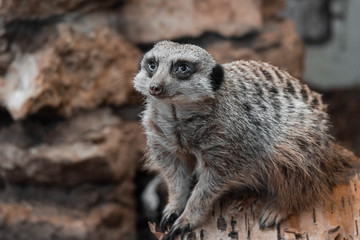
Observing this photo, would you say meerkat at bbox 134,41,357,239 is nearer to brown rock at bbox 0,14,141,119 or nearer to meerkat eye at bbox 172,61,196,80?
meerkat eye at bbox 172,61,196,80

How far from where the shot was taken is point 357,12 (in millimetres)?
3795

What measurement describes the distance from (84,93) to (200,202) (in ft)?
4.37

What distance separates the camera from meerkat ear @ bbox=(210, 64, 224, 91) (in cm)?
189

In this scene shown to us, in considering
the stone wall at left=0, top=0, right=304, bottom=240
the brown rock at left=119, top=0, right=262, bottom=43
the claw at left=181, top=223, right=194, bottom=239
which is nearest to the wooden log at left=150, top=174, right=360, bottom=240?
the claw at left=181, top=223, right=194, bottom=239

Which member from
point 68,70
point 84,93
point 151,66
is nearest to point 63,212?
point 84,93

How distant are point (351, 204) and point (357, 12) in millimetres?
2214

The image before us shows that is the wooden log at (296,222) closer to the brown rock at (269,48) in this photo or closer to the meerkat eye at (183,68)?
the meerkat eye at (183,68)

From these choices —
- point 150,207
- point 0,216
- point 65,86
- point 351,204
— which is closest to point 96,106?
point 65,86

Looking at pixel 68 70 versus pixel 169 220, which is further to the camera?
pixel 68 70

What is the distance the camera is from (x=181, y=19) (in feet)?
10.8

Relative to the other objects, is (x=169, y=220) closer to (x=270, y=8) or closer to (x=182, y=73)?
(x=182, y=73)

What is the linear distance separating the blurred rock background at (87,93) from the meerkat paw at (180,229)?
3.74 ft

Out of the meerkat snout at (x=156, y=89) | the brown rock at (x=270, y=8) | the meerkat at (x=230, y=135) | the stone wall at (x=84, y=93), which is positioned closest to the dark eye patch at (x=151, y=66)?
the meerkat at (x=230, y=135)

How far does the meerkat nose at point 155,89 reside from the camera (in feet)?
5.79
